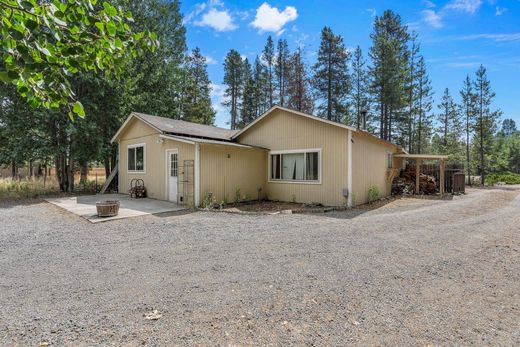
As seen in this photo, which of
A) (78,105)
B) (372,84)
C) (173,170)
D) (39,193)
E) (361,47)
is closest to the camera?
(78,105)

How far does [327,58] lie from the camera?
975 inches

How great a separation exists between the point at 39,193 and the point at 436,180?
21.3 meters

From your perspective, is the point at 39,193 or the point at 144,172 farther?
the point at 39,193

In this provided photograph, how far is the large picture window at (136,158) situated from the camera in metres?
13.5

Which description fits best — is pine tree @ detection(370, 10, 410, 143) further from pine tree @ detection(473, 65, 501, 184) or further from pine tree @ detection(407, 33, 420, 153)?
pine tree @ detection(473, 65, 501, 184)

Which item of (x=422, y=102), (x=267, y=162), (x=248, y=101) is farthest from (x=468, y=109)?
(x=267, y=162)

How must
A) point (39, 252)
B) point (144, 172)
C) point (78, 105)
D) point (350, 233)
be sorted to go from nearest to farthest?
point (78, 105), point (39, 252), point (350, 233), point (144, 172)

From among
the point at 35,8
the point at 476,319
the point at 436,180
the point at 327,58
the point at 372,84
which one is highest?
the point at 327,58

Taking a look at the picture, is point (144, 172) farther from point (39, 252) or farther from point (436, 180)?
point (436, 180)

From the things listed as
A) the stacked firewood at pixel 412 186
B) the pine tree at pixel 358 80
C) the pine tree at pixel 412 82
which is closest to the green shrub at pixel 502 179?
the pine tree at pixel 412 82

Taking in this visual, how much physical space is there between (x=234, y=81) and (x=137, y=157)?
20.2m

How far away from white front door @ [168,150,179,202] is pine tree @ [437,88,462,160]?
26732 mm

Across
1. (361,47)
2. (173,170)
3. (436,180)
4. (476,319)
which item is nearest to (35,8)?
(476,319)

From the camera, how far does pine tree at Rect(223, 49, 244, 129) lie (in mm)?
31109
